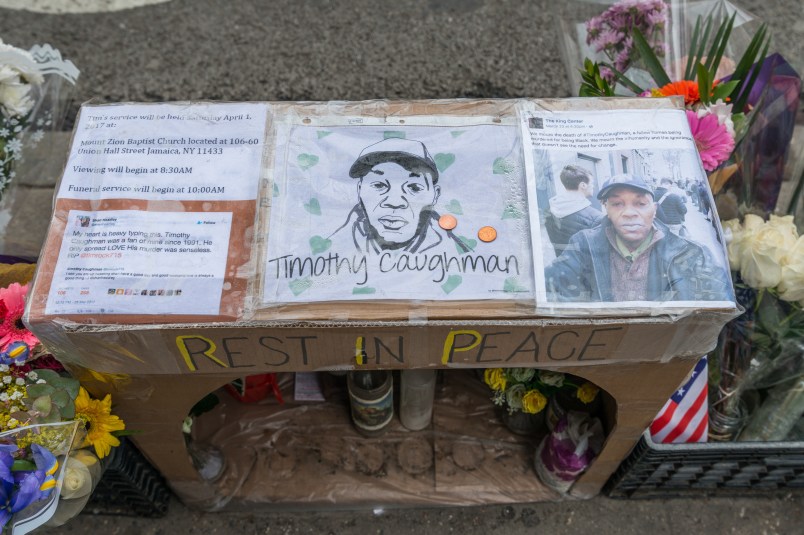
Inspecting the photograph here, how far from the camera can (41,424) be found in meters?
1.13

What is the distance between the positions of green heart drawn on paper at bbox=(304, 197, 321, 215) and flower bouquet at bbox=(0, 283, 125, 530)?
58cm

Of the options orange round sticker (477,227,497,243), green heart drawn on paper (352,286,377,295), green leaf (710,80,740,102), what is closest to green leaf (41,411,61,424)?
green heart drawn on paper (352,286,377,295)

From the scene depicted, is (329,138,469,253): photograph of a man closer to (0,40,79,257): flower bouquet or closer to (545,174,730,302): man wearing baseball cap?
(545,174,730,302): man wearing baseball cap

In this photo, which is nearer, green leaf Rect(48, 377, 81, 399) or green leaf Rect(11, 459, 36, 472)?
green leaf Rect(11, 459, 36, 472)

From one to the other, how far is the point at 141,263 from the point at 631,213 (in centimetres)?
90

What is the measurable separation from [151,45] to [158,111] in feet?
6.21

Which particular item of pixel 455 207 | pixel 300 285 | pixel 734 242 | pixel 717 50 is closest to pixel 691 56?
pixel 717 50

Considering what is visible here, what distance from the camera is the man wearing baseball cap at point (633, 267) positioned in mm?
1078

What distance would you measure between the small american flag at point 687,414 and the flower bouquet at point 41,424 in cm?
136

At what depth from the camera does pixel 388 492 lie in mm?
1836

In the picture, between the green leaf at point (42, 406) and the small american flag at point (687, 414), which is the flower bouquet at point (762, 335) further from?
the green leaf at point (42, 406)

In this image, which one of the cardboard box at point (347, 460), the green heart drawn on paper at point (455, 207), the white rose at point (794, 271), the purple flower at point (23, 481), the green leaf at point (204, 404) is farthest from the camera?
the cardboard box at point (347, 460)

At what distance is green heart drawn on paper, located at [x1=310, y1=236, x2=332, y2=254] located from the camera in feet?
3.64

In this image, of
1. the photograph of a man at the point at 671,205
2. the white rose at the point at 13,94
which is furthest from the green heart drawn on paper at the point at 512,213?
the white rose at the point at 13,94
